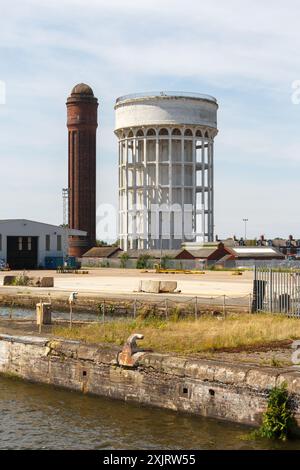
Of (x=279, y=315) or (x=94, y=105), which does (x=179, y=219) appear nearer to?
(x=94, y=105)

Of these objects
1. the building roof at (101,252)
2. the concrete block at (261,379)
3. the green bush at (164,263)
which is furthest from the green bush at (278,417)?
the building roof at (101,252)

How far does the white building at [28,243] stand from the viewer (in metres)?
85.8

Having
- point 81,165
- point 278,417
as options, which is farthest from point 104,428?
point 81,165

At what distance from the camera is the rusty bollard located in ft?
61.5

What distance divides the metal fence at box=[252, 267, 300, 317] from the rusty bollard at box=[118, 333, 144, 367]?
1071cm

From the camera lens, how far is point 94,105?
11381 centimetres

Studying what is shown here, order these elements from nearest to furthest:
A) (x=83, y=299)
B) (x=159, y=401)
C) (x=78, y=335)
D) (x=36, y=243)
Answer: (x=159, y=401) → (x=78, y=335) → (x=83, y=299) → (x=36, y=243)

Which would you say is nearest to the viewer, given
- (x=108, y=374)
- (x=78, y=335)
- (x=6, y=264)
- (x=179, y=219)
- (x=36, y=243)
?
(x=108, y=374)

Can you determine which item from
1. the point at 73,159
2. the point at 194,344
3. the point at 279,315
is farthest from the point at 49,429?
the point at 73,159

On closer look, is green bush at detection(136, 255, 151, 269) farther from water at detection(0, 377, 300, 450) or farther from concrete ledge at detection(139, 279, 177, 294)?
water at detection(0, 377, 300, 450)

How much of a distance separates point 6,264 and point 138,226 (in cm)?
2952

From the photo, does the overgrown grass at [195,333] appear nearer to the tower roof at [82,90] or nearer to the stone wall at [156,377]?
the stone wall at [156,377]

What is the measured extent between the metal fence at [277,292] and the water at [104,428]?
11909mm

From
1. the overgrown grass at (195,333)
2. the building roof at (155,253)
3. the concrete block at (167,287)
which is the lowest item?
the overgrown grass at (195,333)
